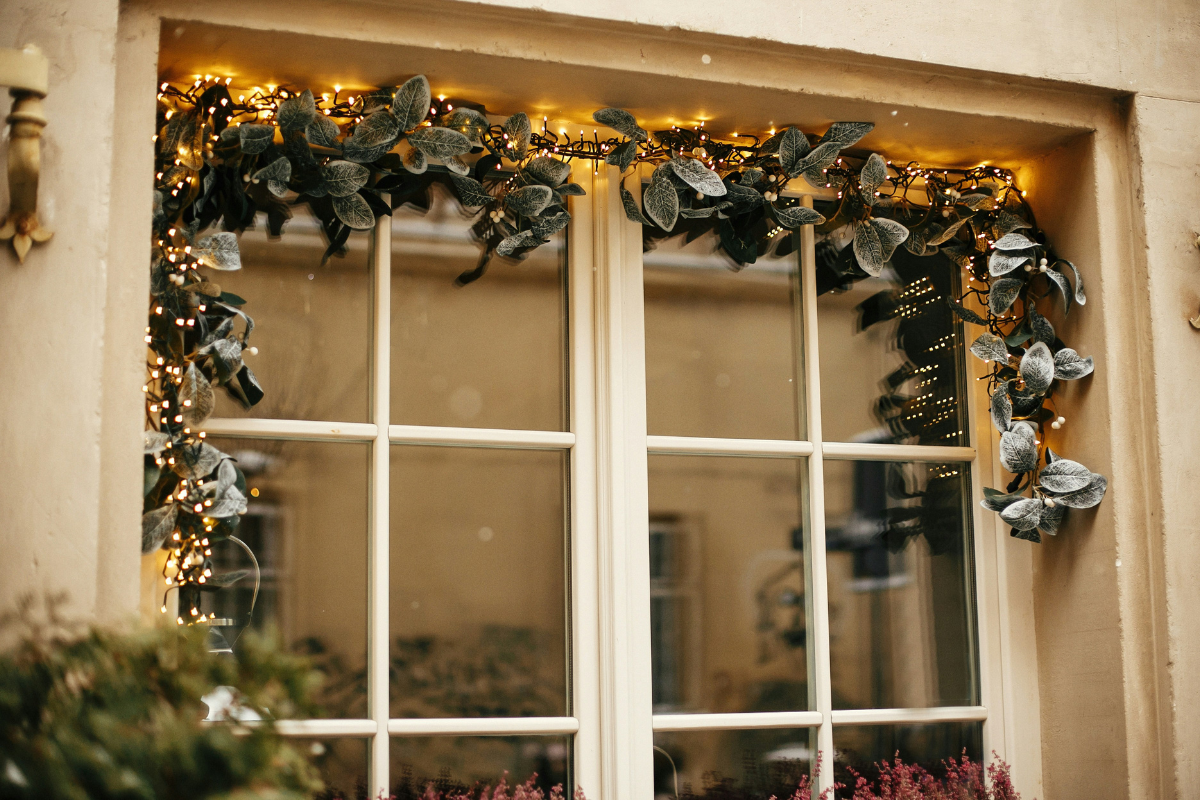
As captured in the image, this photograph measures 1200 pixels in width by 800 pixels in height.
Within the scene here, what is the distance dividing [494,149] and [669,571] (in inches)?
36.0

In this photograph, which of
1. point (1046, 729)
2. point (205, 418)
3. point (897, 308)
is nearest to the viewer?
point (205, 418)

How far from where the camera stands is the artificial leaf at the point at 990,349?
2326 millimetres

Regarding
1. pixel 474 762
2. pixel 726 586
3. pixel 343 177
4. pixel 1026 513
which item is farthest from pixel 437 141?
pixel 1026 513

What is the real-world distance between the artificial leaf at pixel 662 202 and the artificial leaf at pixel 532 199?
20cm

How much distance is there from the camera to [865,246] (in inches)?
91.0

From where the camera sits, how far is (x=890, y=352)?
2.43 m

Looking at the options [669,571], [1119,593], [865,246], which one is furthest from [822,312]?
[1119,593]

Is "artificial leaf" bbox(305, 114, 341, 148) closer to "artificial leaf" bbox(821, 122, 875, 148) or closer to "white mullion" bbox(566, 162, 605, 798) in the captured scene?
"white mullion" bbox(566, 162, 605, 798)

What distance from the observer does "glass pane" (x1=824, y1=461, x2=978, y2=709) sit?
2.29 m

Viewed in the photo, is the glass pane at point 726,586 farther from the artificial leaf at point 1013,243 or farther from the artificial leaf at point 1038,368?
the artificial leaf at point 1013,243

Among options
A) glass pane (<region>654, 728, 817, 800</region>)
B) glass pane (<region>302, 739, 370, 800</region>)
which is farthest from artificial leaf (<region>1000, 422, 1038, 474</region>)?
glass pane (<region>302, 739, 370, 800</region>)

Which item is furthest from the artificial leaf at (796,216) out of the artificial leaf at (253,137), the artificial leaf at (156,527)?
the artificial leaf at (156,527)

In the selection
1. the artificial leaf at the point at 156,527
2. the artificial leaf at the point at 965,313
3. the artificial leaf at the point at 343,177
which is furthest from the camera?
the artificial leaf at the point at 965,313

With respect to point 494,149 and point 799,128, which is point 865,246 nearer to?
point 799,128
